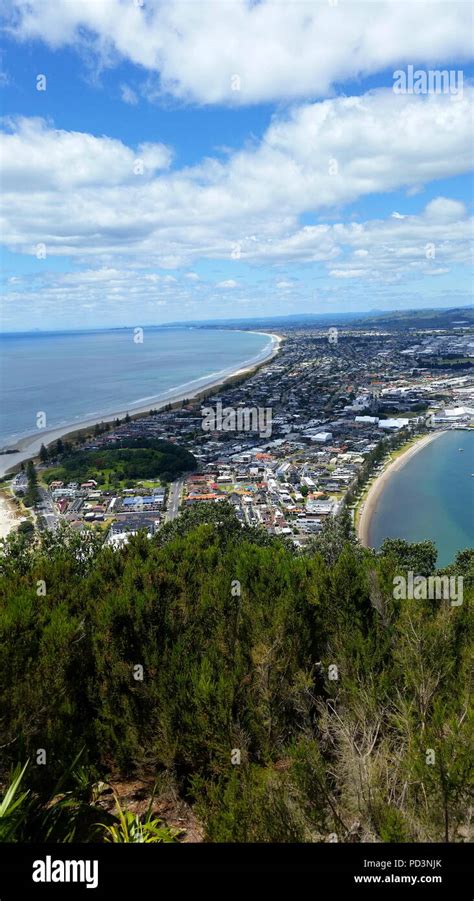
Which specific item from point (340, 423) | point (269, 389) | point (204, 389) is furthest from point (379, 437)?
point (204, 389)

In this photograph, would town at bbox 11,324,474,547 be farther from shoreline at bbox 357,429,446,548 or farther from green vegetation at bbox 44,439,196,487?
shoreline at bbox 357,429,446,548

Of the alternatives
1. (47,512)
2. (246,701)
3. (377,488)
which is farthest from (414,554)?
(47,512)

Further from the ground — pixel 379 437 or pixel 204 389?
pixel 204 389

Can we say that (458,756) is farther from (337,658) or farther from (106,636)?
(106,636)

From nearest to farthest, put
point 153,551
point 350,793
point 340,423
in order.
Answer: point 350,793 → point 153,551 → point 340,423

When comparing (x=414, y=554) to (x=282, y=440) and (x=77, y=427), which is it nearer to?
(x=282, y=440)

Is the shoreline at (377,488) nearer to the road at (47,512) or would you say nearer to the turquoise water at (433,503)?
the turquoise water at (433,503)

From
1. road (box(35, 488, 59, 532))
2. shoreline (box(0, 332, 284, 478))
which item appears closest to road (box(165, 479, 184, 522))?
road (box(35, 488, 59, 532))
